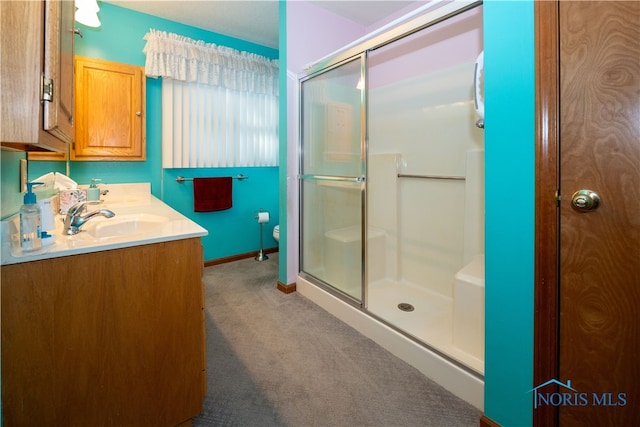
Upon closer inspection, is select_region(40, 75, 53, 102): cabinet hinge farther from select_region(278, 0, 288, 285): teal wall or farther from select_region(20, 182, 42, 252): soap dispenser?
select_region(278, 0, 288, 285): teal wall

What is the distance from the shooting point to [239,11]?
112 inches

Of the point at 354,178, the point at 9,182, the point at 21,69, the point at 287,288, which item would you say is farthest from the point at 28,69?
the point at 287,288

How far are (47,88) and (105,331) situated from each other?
2.65 ft

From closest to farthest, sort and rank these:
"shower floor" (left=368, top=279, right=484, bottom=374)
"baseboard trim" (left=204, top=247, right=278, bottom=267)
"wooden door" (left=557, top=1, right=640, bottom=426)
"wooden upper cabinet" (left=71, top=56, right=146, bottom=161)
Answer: "wooden door" (left=557, top=1, right=640, bottom=426), "shower floor" (left=368, top=279, right=484, bottom=374), "wooden upper cabinet" (left=71, top=56, right=146, bottom=161), "baseboard trim" (left=204, top=247, right=278, bottom=267)

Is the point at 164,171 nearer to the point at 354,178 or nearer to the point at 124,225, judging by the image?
the point at 124,225

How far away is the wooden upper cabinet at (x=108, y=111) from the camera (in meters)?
2.44

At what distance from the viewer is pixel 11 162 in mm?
1190

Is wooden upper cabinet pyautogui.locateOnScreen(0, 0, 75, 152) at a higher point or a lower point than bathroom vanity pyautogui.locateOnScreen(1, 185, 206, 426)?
higher

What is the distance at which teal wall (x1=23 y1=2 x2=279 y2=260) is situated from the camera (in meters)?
2.65

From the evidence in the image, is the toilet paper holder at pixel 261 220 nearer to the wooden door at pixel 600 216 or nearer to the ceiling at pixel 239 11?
the ceiling at pixel 239 11

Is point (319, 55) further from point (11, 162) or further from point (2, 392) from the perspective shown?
point (2, 392)

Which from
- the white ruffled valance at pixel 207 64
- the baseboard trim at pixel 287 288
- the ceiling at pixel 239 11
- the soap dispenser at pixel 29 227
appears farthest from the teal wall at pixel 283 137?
the soap dispenser at pixel 29 227

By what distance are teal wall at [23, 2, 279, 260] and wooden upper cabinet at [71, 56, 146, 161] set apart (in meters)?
0.18

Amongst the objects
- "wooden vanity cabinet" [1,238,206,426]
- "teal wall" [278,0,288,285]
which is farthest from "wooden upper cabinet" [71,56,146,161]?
"wooden vanity cabinet" [1,238,206,426]
